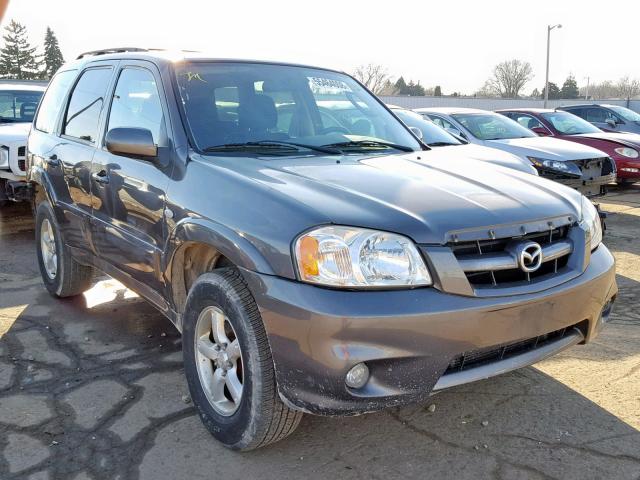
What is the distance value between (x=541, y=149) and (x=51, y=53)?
72.3m

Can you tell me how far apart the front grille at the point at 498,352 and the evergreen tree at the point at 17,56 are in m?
71.6

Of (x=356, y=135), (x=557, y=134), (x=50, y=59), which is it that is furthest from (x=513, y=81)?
(x=356, y=135)

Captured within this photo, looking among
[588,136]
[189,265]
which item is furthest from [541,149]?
[189,265]

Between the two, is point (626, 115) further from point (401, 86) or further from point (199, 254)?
point (401, 86)

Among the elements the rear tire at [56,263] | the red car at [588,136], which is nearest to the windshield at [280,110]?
the rear tire at [56,263]

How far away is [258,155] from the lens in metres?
3.14

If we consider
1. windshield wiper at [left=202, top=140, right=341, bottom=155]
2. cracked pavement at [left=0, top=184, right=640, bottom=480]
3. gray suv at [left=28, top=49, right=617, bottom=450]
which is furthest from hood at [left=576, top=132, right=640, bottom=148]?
windshield wiper at [left=202, top=140, right=341, bottom=155]

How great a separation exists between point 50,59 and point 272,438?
249 ft

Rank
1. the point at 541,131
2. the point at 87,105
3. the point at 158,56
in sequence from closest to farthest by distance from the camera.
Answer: the point at 158,56
the point at 87,105
the point at 541,131

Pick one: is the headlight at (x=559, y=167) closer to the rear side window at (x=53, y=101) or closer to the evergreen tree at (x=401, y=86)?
the rear side window at (x=53, y=101)

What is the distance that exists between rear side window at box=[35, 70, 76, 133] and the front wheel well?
2266mm

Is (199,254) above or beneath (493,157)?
beneath

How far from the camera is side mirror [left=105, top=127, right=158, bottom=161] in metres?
3.08

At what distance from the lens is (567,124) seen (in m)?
11.6
